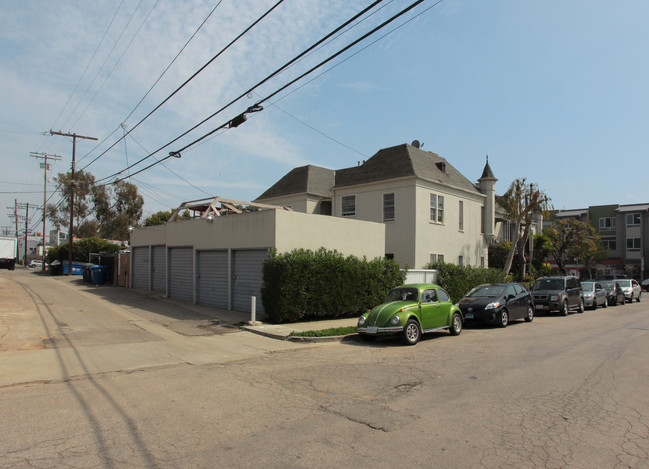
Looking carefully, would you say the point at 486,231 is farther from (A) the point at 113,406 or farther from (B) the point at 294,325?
(A) the point at 113,406

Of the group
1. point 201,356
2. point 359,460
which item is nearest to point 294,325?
point 201,356

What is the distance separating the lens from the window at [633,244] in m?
55.1

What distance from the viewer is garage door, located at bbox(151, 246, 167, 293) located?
2319 centimetres

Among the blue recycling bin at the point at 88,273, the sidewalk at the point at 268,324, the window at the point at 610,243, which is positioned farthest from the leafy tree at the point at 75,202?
the window at the point at 610,243

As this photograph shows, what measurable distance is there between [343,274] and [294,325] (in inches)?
114

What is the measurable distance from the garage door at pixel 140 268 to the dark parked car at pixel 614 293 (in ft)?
86.5

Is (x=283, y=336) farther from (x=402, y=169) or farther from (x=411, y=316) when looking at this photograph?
(x=402, y=169)

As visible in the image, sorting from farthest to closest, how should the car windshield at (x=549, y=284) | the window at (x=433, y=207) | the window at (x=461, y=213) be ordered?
1. the window at (x=461, y=213)
2. the window at (x=433, y=207)
3. the car windshield at (x=549, y=284)

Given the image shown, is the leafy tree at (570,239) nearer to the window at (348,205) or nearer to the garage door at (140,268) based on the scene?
the window at (348,205)

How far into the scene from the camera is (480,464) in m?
4.33

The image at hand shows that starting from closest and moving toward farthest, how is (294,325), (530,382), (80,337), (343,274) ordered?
(530,382), (80,337), (294,325), (343,274)

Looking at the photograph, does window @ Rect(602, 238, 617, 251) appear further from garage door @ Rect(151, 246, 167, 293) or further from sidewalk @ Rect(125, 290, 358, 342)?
garage door @ Rect(151, 246, 167, 293)

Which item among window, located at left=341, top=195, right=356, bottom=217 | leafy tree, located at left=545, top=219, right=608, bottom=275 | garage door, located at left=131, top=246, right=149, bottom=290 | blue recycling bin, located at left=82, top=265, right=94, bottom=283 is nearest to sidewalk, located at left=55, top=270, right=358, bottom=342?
garage door, located at left=131, top=246, right=149, bottom=290

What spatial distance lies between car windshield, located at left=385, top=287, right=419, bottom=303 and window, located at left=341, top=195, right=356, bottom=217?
49.5 feet
